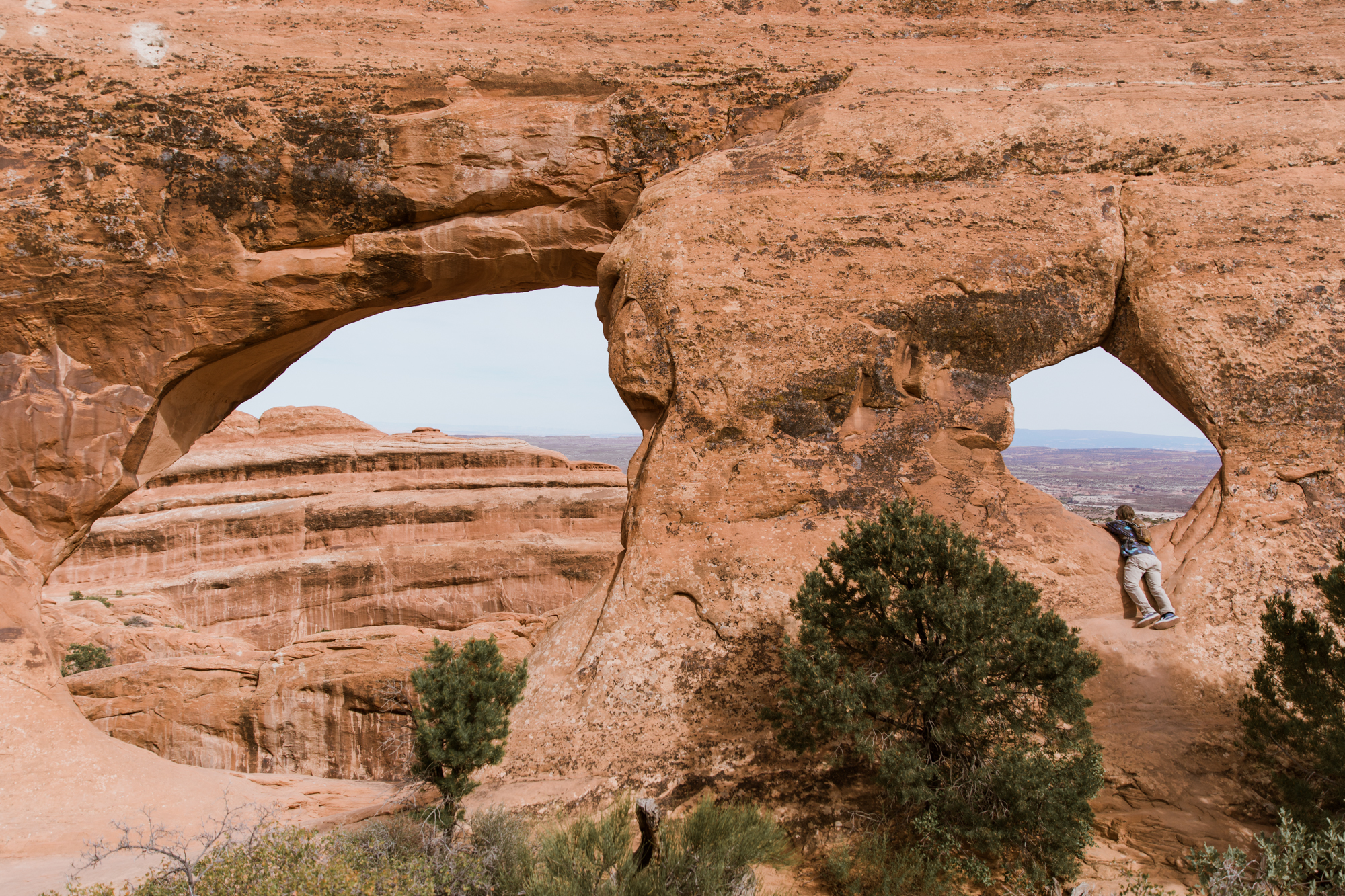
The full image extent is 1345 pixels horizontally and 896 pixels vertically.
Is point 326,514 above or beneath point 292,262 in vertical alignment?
beneath

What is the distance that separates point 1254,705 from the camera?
238 inches

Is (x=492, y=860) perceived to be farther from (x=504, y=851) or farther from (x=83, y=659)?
(x=83, y=659)

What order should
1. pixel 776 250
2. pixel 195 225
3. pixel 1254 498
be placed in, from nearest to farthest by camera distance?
pixel 1254 498 → pixel 776 250 → pixel 195 225

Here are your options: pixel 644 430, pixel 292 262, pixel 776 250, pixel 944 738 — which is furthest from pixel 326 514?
pixel 944 738

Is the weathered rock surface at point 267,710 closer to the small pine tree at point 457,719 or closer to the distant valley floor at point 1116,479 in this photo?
the small pine tree at point 457,719

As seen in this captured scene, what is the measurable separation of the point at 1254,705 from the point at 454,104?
29.3 feet

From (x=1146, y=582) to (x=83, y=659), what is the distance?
13.5m

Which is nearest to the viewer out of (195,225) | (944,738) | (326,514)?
(944,738)

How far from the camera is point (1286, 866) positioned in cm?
497

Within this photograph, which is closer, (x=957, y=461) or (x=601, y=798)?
(x=601, y=798)

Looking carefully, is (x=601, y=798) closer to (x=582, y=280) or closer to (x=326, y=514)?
(x=582, y=280)

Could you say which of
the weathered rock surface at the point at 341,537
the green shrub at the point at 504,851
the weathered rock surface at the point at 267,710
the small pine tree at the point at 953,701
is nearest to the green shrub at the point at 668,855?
the green shrub at the point at 504,851

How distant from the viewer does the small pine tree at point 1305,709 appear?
5.54 meters

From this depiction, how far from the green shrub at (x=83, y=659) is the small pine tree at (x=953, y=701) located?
36.4ft
